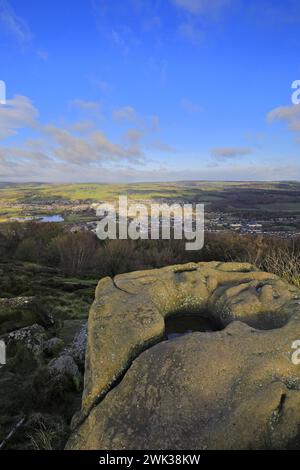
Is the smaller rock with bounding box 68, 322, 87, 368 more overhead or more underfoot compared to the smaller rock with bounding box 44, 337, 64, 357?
more overhead

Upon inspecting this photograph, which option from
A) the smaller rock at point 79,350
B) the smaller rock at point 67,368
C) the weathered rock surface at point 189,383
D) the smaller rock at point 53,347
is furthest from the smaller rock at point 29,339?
the weathered rock surface at point 189,383

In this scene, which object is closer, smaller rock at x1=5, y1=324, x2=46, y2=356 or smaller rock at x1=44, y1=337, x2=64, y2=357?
smaller rock at x1=5, y1=324, x2=46, y2=356

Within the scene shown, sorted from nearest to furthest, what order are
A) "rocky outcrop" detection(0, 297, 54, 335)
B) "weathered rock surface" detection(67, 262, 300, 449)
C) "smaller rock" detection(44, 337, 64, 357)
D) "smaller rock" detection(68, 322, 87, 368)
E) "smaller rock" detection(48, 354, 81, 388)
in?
"weathered rock surface" detection(67, 262, 300, 449) → "smaller rock" detection(48, 354, 81, 388) → "smaller rock" detection(68, 322, 87, 368) → "smaller rock" detection(44, 337, 64, 357) → "rocky outcrop" detection(0, 297, 54, 335)

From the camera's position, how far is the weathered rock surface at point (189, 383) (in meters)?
4.87

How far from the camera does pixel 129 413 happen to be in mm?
5152

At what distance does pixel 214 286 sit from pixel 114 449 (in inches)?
168

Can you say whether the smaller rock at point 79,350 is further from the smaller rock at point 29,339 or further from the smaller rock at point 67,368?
the smaller rock at point 29,339

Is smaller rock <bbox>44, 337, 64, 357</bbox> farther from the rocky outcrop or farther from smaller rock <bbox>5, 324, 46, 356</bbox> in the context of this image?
the rocky outcrop

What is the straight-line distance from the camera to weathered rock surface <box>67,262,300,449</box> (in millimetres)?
4867

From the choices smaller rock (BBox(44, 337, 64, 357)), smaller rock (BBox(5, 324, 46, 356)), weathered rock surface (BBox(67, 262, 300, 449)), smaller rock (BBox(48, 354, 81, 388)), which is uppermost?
weathered rock surface (BBox(67, 262, 300, 449))

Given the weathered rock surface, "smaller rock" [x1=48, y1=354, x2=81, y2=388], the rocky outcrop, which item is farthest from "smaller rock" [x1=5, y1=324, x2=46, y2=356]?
the weathered rock surface

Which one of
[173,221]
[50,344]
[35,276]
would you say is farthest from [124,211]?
[50,344]

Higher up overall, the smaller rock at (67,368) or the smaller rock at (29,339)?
the smaller rock at (67,368)
